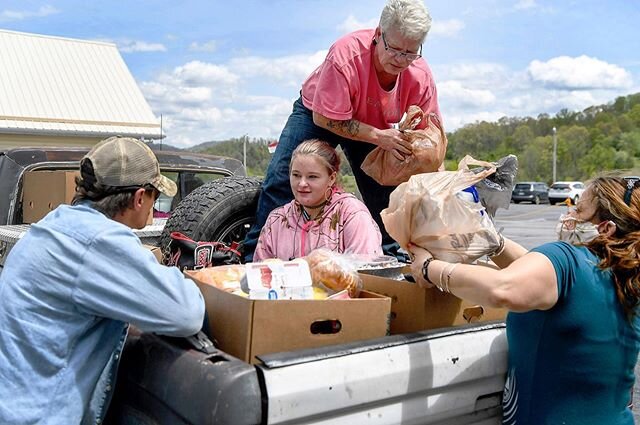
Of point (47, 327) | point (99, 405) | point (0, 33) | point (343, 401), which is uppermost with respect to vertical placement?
point (0, 33)

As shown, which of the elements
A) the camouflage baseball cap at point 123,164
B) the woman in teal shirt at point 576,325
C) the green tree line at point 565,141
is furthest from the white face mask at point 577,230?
the green tree line at point 565,141

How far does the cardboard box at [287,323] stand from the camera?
1919mm

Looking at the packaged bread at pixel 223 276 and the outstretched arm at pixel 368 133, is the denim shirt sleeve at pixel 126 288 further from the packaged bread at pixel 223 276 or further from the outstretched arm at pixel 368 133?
the outstretched arm at pixel 368 133

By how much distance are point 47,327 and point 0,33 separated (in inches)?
863

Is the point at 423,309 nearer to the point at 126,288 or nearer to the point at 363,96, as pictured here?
the point at 126,288

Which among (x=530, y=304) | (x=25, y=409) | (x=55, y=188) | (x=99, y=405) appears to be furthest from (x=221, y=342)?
(x=55, y=188)

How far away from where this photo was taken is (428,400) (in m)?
2.01

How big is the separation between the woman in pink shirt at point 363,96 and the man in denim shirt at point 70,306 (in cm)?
164

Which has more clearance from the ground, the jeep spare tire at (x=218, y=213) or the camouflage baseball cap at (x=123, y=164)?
the camouflage baseball cap at (x=123, y=164)

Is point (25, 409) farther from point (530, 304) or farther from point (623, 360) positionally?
point (623, 360)

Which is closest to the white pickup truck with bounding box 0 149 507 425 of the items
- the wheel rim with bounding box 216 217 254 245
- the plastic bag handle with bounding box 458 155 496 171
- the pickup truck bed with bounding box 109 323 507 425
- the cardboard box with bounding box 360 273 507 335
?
the pickup truck bed with bounding box 109 323 507 425

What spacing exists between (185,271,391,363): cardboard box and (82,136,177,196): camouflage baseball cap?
16.6 inches

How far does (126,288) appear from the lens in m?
1.84

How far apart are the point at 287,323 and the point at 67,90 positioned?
1980cm
